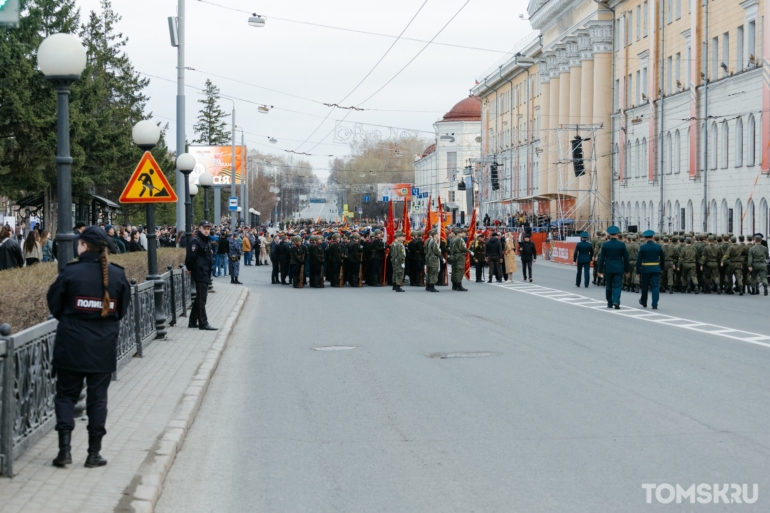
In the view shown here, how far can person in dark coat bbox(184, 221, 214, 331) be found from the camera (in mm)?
16797

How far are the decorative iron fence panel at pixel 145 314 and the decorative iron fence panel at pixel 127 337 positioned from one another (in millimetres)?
115

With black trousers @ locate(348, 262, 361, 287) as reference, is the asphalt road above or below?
below

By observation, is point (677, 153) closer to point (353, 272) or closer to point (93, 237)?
point (353, 272)

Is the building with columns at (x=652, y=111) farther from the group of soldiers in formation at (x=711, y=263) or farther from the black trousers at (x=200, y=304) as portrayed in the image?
the black trousers at (x=200, y=304)

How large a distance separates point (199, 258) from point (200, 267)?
233 millimetres

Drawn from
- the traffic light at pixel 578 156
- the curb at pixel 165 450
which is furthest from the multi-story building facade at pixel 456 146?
the curb at pixel 165 450

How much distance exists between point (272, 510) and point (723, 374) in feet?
23.4

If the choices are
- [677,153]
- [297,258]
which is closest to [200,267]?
[297,258]

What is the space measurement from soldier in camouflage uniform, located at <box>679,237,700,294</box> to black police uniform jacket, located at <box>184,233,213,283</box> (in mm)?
14601

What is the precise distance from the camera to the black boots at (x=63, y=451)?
707 cm

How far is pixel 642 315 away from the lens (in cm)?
2016

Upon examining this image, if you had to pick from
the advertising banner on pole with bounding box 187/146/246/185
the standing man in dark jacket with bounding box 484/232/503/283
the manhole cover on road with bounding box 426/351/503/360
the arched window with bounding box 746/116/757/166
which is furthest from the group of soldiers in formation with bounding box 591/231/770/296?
the advertising banner on pole with bounding box 187/146/246/185

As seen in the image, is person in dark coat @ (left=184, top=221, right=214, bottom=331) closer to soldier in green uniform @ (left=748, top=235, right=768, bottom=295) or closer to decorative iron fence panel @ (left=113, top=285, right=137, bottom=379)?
decorative iron fence panel @ (left=113, top=285, right=137, bottom=379)

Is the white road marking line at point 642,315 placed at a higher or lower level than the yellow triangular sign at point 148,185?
lower
